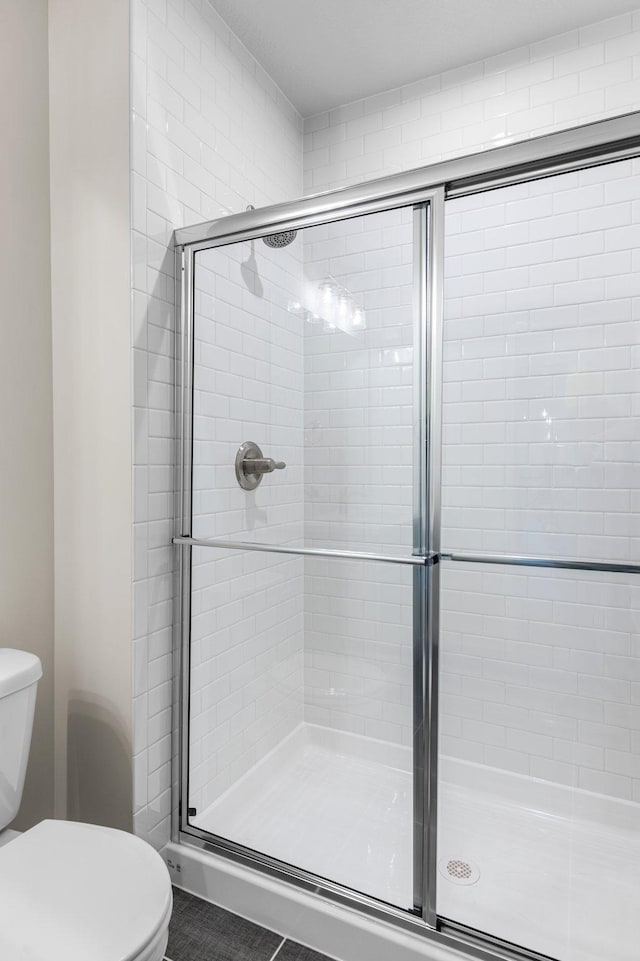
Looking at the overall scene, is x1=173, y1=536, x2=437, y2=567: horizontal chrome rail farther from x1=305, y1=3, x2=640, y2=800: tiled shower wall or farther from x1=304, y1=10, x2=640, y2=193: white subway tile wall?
x1=304, y1=10, x2=640, y2=193: white subway tile wall

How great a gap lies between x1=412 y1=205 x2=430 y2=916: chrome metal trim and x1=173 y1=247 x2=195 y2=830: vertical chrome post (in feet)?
2.17

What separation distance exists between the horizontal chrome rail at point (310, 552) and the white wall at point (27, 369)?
42 cm

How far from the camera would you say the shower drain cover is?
4.47 feet

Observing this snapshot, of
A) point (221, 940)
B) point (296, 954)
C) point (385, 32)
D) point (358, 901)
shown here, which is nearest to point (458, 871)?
point (358, 901)

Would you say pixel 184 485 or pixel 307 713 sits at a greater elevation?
pixel 184 485

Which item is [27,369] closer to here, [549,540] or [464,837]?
[549,540]

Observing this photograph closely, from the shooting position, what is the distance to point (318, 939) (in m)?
1.31

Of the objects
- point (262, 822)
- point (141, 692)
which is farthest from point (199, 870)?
point (141, 692)

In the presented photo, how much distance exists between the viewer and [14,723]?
1.22m

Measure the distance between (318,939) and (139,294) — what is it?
1.69 meters

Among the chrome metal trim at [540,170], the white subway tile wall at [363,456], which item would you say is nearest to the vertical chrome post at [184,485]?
the white subway tile wall at [363,456]

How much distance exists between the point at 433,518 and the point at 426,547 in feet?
0.24

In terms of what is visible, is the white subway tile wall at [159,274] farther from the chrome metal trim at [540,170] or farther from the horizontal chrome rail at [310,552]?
the chrome metal trim at [540,170]

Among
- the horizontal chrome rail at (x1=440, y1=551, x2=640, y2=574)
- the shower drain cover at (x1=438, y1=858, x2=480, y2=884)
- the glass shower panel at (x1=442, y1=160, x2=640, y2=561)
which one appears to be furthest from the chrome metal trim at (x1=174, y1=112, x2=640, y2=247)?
the shower drain cover at (x1=438, y1=858, x2=480, y2=884)
